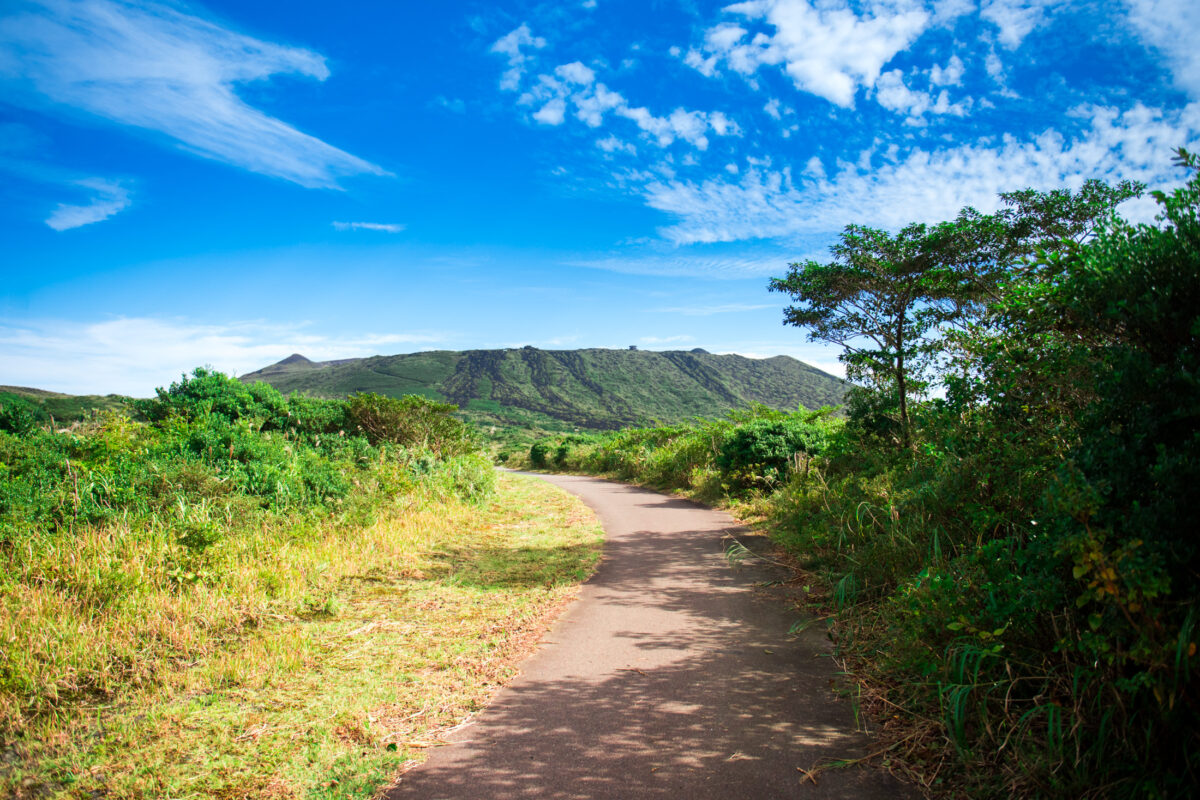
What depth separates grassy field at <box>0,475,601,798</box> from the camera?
3.15 meters

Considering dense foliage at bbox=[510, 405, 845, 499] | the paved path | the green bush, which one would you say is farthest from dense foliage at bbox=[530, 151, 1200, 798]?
the green bush

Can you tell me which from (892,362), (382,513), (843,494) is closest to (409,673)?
(382,513)

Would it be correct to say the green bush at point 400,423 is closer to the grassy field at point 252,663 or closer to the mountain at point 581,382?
the grassy field at point 252,663

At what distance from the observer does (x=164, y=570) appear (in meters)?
5.57

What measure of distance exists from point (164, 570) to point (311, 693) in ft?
9.12

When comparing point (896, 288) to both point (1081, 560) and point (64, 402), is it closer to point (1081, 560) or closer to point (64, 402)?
point (1081, 560)

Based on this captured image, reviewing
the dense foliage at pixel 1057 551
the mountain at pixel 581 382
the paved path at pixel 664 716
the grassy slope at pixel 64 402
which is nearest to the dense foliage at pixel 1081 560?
the dense foliage at pixel 1057 551

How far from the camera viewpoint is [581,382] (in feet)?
345

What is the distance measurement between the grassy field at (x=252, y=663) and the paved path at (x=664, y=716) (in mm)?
381

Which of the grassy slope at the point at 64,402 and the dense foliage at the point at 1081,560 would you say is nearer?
the dense foliage at the point at 1081,560

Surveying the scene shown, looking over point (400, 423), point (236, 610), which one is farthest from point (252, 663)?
point (400, 423)

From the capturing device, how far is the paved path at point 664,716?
2953mm

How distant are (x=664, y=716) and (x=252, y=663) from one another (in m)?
3.23

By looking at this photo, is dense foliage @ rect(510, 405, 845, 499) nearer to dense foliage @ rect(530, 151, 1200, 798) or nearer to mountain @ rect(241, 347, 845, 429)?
dense foliage @ rect(530, 151, 1200, 798)
